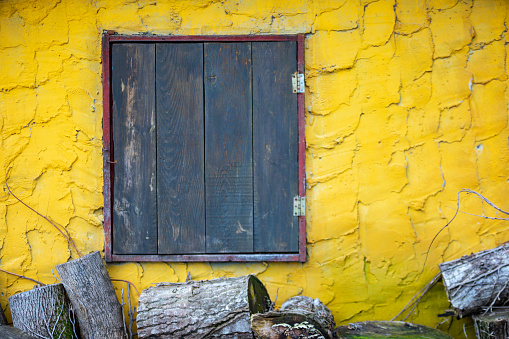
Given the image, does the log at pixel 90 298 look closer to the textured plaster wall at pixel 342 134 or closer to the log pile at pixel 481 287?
the textured plaster wall at pixel 342 134

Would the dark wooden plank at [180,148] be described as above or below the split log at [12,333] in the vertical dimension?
above

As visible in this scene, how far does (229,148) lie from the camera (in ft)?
9.18

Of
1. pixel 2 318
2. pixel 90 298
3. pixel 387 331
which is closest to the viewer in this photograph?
pixel 387 331

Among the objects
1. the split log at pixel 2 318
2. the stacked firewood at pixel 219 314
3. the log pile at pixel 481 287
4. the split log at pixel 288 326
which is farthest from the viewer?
the split log at pixel 2 318

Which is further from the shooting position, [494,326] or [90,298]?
[90,298]

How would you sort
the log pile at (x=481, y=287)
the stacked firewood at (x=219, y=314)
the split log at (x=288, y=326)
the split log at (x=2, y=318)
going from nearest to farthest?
the split log at (x=288, y=326), the stacked firewood at (x=219, y=314), the log pile at (x=481, y=287), the split log at (x=2, y=318)

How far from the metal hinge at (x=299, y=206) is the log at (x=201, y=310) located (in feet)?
1.80

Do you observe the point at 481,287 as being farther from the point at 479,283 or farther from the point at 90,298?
the point at 90,298

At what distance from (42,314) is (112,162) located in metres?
0.96

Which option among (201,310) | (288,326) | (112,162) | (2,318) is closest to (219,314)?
(201,310)

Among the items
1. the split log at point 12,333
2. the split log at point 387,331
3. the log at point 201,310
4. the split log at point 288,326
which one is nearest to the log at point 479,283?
the split log at point 387,331

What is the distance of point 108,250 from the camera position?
279 cm

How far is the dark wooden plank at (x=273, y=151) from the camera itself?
2797mm

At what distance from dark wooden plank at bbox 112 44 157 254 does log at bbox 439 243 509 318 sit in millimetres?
1797
